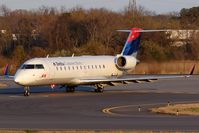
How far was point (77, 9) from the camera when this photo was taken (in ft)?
331

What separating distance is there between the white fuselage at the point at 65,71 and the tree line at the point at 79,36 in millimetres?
22371

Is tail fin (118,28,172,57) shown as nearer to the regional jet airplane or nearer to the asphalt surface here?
the regional jet airplane

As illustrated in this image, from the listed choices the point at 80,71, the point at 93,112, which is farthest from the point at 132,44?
the point at 93,112

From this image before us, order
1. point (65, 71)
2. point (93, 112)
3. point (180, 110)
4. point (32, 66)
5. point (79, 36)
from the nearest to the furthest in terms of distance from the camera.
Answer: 1. point (180, 110)
2. point (93, 112)
3. point (32, 66)
4. point (65, 71)
5. point (79, 36)

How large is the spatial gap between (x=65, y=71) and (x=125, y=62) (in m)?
4.52

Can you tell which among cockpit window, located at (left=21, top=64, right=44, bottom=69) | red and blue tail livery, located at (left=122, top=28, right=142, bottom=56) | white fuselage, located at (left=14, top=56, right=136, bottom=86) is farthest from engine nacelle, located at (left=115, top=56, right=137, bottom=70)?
cockpit window, located at (left=21, top=64, right=44, bottom=69)

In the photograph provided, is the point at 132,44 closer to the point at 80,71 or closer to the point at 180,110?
the point at 80,71

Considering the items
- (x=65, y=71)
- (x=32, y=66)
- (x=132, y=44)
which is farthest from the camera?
(x=132, y=44)

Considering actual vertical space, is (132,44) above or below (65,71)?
above

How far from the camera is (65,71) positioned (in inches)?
1656

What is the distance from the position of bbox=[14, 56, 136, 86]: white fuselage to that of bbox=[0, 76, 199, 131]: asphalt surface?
3.78 ft

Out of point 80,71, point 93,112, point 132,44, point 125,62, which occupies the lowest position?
point 93,112

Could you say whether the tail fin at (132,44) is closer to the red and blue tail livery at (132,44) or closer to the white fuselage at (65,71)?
the red and blue tail livery at (132,44)

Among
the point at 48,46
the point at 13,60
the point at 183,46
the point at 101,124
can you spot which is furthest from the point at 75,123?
the point at 48,46
